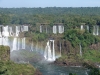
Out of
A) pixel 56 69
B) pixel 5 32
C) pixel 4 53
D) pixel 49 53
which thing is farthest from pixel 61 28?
pixel 4 53

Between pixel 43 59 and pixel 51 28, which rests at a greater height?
pixel 51 28

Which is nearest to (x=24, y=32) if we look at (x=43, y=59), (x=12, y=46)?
(x=12, y=46)

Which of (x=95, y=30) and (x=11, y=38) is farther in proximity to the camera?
(x=95, y=30)

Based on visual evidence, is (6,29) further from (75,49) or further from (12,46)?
(75,49)

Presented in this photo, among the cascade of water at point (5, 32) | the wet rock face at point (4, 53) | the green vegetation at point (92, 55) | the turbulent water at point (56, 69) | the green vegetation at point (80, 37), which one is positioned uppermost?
the cascade of water at point (5, 32)

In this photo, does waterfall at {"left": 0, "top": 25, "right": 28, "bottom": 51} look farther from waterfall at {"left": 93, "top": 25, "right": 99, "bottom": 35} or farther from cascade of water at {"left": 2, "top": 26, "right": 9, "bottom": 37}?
waterfall at {"left": 93, "top": 25, "right": 99, "bottom": 35}

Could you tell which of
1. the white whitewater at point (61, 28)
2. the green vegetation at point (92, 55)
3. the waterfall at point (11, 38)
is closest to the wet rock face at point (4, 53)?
the waterfall at point (11, 38)

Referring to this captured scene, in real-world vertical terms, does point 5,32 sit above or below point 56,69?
above

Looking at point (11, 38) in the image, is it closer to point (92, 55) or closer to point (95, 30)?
point (92, 55)

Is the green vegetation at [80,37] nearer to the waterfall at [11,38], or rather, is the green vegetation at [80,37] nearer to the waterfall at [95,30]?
the waterfall at [95,30]

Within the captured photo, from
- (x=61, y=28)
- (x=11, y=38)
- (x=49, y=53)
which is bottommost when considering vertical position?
(x=49, y=53)

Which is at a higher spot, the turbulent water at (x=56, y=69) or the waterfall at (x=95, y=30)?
the waterfall at (x=95, y=30)
